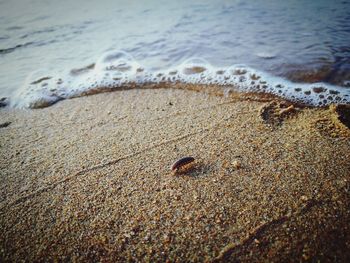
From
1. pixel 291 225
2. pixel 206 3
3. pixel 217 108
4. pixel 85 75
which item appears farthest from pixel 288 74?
pixel 206 3

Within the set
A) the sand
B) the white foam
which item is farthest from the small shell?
the white foam

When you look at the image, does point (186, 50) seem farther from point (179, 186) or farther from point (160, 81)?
point (179, 186)

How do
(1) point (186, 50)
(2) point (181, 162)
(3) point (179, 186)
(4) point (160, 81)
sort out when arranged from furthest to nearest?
1. (1) point (186, 50)
2. (4) point (160, 81)
3. (2) point (181, 162)
4. (3) point (179, 186)

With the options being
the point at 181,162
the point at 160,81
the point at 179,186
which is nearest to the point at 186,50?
the point at 160,81

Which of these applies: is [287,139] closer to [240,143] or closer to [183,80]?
[240,143]

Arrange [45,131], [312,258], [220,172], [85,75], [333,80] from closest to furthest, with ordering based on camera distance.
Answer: [312,258]
[220,172]
[45,131]
[333,80]
[85,75]

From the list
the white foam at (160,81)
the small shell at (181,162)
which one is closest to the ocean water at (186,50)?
the white foam at (160,81)

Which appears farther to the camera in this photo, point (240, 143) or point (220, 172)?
point (240, 143)
